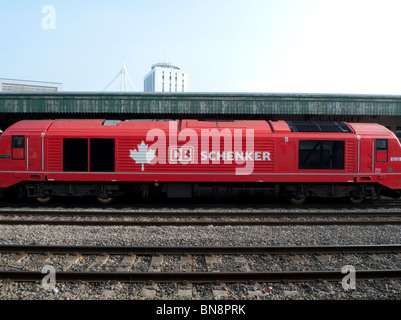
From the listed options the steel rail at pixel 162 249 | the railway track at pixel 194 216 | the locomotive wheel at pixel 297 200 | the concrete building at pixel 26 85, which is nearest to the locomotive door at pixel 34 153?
the railway track at pixel 194 216

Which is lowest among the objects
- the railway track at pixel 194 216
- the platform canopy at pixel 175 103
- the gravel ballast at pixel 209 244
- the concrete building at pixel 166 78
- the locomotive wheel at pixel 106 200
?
the gravel ballast at pixel 209 244

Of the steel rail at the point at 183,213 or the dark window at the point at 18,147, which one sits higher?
the dark window at the point at 18,147

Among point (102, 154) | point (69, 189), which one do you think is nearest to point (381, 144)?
point (102, 154)

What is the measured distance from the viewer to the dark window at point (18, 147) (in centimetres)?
1090

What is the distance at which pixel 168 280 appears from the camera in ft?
17.1

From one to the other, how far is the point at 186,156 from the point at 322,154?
5147 mm

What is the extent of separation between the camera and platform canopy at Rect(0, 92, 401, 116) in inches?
579

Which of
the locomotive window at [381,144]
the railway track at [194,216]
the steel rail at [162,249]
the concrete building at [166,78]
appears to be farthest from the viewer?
the concrete building at [166,78]

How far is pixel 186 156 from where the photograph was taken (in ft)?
35.6

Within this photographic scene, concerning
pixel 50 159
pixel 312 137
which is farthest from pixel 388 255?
pixel 50 159

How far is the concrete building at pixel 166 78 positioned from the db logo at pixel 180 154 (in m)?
114

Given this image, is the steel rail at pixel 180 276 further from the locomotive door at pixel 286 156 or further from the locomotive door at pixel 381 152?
the locomotive door at pixel 381 152

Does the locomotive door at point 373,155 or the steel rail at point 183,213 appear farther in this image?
the locomotive door at point 373,155
